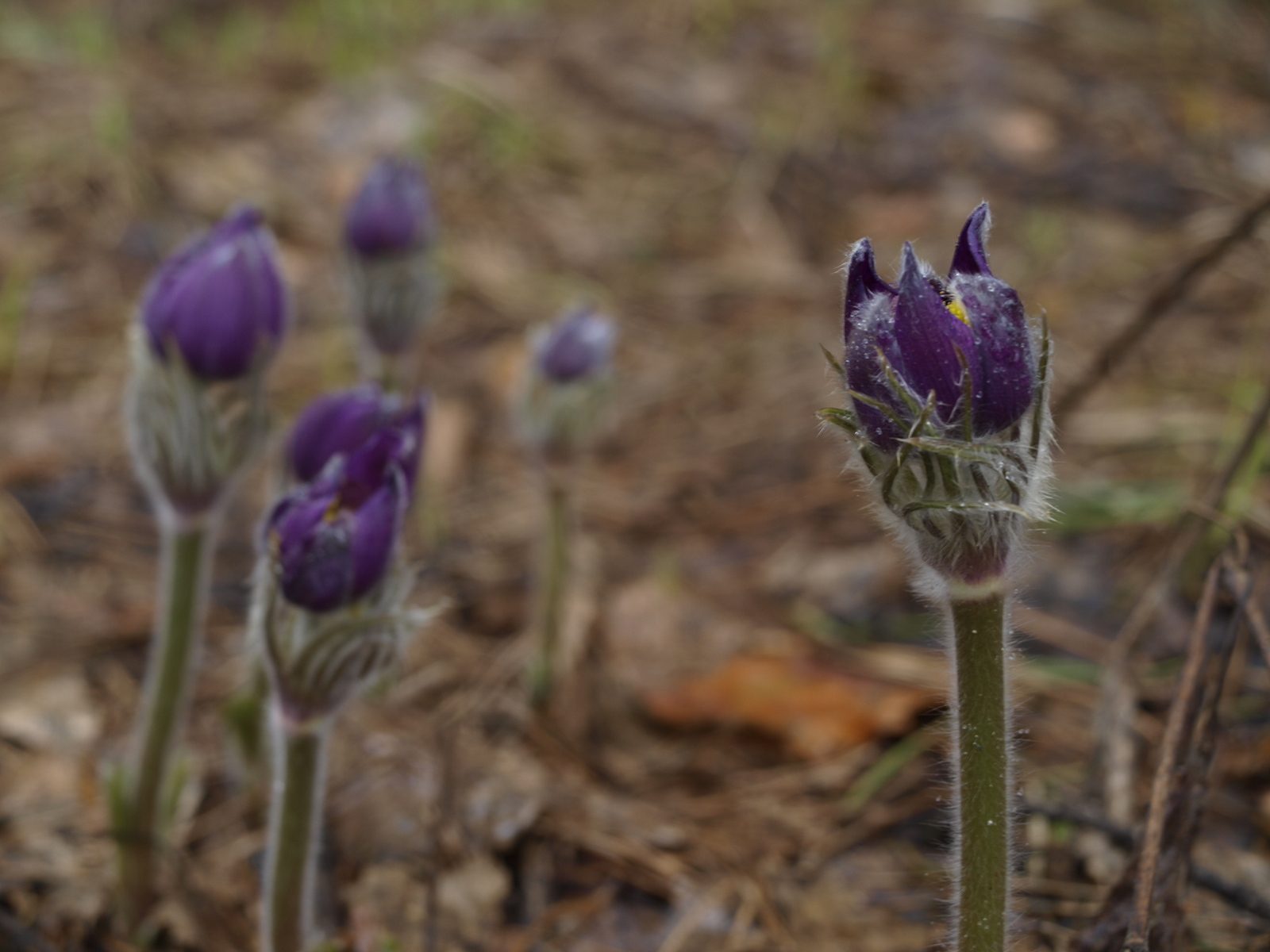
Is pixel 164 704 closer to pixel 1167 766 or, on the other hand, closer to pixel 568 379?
pixel 568 379

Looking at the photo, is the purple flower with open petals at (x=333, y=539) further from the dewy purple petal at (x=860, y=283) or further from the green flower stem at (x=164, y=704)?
the dewy purple petal at (x=860, y=283)

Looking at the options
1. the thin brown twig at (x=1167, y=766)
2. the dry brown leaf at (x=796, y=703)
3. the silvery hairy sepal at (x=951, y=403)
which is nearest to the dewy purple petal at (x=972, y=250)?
the silvery hairy sepal at (x=951, y=403)

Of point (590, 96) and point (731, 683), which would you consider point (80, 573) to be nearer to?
point (731, 683)

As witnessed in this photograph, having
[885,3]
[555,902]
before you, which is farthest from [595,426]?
[885,3]

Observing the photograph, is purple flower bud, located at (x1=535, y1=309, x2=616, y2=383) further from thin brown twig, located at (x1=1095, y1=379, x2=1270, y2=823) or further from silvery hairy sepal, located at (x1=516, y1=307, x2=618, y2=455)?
thin brown twig, located at (x1=1095, y1=379, x2=1270, y2=823)

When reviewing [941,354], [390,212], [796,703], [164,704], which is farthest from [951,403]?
[390,212]

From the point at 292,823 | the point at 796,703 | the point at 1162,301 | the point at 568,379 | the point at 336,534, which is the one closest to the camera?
the point at 336,534
